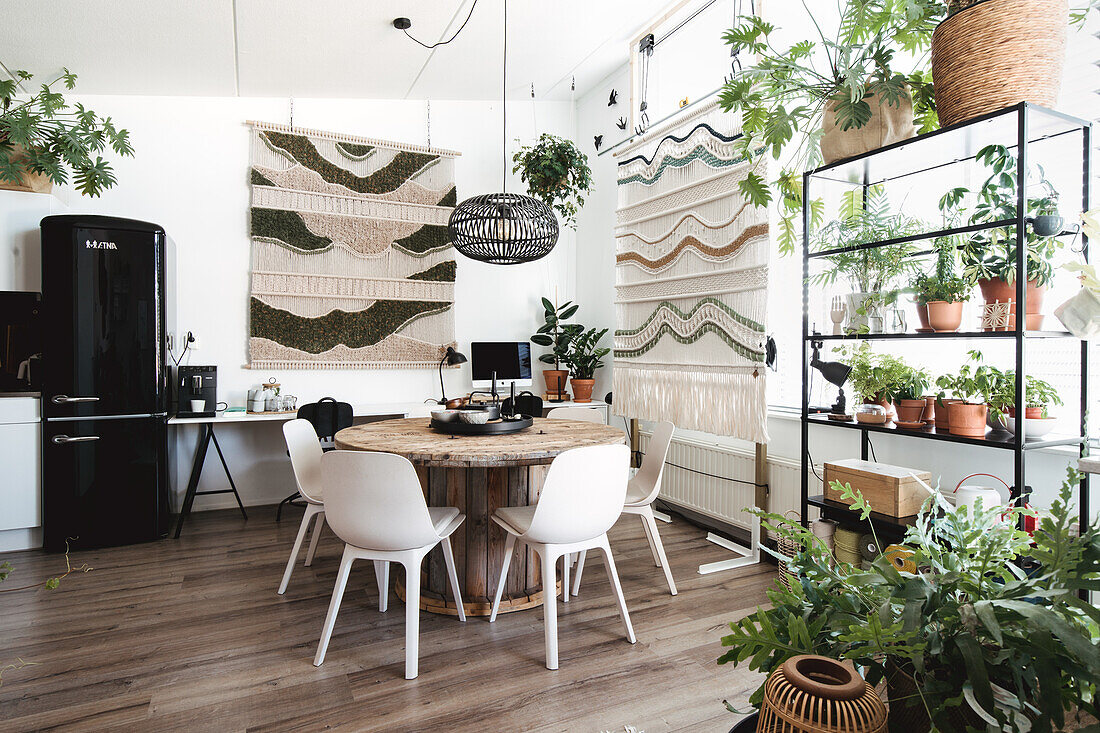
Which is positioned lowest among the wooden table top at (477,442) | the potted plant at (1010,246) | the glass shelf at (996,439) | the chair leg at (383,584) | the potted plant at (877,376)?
the chair leg at (383,584)

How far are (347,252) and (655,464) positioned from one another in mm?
3045

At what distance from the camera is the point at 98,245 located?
3.71 metres

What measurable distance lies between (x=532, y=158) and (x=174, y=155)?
100 inches

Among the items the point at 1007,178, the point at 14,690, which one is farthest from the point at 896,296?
the point at 14,690

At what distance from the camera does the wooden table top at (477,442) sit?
2.41 metres

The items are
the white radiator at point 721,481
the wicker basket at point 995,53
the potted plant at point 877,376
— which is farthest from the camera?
the white radiator at point 721,481

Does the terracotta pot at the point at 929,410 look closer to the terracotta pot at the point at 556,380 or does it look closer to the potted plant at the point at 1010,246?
the potted plant at the point at 1010,246

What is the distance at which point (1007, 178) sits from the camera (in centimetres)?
211

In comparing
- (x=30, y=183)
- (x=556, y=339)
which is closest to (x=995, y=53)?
(x=556, y=339)

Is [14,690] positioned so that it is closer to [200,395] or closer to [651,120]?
[200,395]

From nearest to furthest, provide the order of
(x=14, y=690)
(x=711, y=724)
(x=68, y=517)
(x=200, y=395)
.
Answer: (x=711, y=724) → (x=14, y=690) → (x=68, y=517) → (x=200, y=395)

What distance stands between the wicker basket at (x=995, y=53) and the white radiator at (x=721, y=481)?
2085mm

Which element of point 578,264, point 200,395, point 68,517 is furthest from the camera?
point 578,264

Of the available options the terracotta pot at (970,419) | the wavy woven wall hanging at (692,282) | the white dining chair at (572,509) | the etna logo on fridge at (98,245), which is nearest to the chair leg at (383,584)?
the white dining chair at (572,509)
